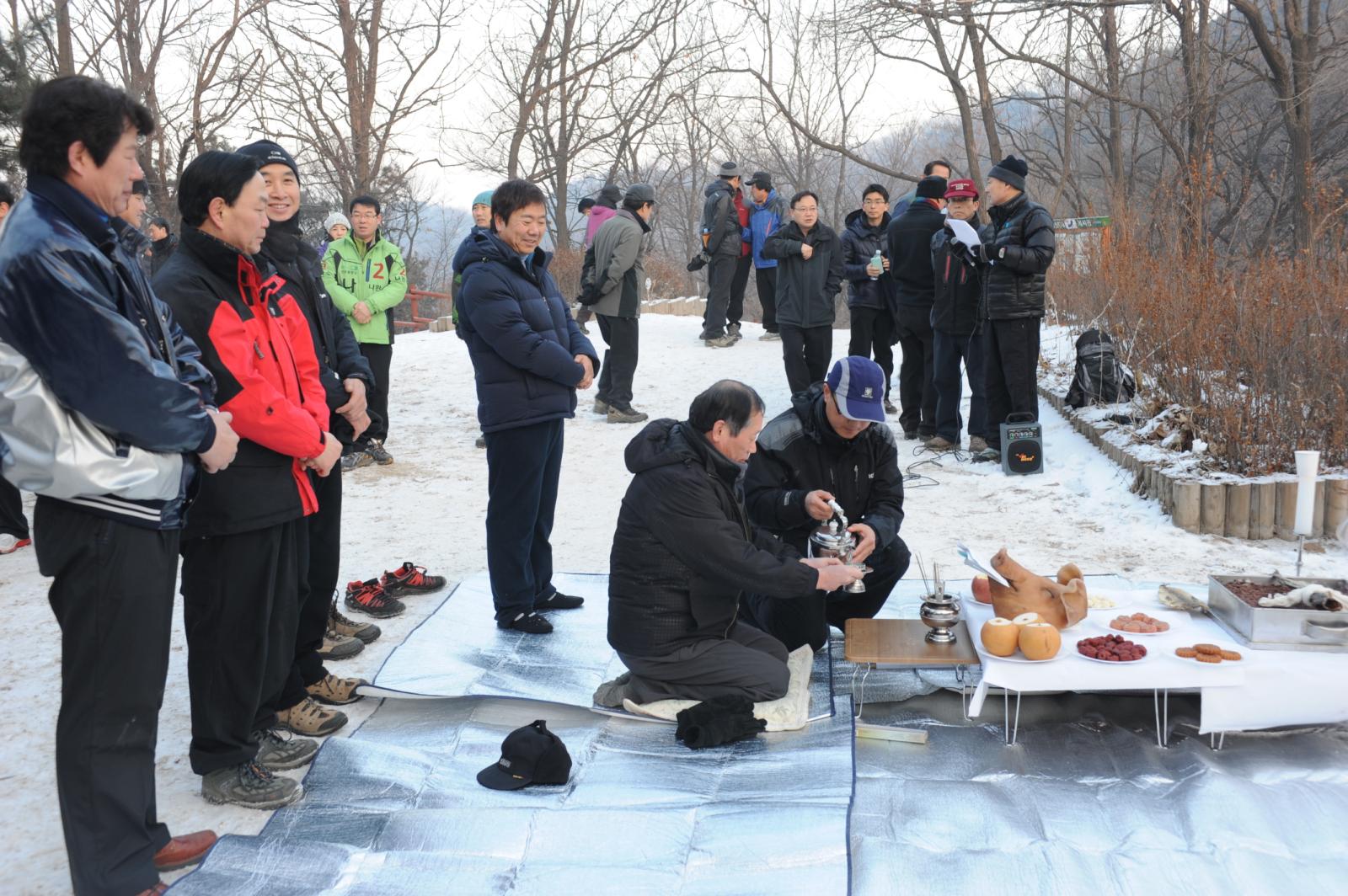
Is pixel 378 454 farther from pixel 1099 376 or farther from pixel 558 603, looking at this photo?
pixel 1099 376

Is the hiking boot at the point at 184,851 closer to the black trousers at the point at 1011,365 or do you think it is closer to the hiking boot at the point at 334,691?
the hiking boot at the point at 334,691

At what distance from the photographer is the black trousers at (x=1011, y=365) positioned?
677cm

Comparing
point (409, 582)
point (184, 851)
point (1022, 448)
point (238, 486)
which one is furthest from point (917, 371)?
point (184, 851)

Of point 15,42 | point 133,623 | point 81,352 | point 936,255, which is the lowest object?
point 133,623

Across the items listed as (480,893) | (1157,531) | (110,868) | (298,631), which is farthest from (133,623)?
(1157,531)

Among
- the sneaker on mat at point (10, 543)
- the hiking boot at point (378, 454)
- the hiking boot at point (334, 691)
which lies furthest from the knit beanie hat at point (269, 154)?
the hiking boot at point (378, 454)

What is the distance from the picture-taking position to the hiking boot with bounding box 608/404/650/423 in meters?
9.16

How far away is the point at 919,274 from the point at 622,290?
2463 millimetres

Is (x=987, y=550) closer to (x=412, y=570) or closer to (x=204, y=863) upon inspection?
(x=412, y=570)

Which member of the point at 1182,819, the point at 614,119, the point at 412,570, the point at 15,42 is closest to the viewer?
the point at 1182,819

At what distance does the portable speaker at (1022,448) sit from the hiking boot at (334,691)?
446 centimetres

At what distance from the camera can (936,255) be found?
293 inches

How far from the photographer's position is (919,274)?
7789 mm

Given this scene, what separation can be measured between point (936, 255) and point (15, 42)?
851 centimetres
